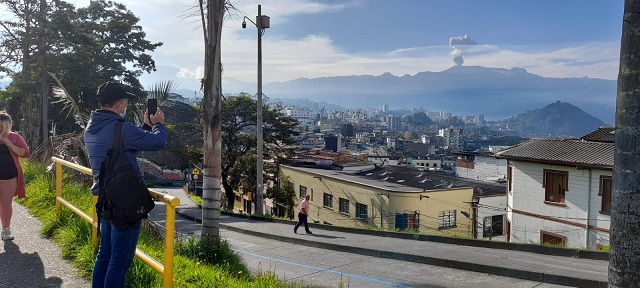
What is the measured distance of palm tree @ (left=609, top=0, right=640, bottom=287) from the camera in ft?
8.68

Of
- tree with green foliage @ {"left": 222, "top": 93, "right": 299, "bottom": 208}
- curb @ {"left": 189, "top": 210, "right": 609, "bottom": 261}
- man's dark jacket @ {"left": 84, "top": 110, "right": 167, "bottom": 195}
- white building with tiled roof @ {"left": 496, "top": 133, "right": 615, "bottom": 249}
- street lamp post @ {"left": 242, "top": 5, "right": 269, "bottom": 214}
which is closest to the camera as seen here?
man's dark jacket @ {"left": 84, "top": 110, "right": 167, "bottom": 195}

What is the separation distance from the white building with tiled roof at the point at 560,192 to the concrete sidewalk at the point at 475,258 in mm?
9442

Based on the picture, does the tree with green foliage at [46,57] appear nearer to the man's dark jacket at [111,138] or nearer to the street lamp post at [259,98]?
the street lamp post at [259,98]

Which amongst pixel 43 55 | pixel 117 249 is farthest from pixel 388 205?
pixel 117 249

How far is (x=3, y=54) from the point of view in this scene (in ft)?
91.1

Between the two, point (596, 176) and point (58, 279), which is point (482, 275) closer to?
point (58, 279)

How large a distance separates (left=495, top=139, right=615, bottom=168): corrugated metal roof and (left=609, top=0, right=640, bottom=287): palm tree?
17716mm

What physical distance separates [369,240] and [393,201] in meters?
12.5

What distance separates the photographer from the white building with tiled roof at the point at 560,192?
19.4 meters

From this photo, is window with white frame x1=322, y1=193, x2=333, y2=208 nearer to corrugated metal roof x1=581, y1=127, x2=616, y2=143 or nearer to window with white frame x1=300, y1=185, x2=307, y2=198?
window with white frame x1=300, y1=185, x2=307, y2=198

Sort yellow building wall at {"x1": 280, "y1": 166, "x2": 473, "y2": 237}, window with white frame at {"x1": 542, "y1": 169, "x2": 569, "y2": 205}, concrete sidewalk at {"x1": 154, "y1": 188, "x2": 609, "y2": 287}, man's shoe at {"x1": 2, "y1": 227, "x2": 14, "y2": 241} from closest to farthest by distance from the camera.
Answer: man's shoe at {"x1": 2, "y1": 227, "x2": 14, "y2": 241} < concrete sidewalk at {"x1": 154, "y1": 188, "x2": 609, "y2": 287} < window with white frame at {"x1": 542, "y1": 169, "x2": 569, "y2": 205} < yellow building wall at {"x1": 280, "y1": 166, "x2": 473, "y2": 237}

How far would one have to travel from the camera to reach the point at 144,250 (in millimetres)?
5117

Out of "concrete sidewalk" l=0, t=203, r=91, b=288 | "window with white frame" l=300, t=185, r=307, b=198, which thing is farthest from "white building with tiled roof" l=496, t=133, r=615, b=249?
"concrete sidewalk" l=0, t=203, r=91, b=288

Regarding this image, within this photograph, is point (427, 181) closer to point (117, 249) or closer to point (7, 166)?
point (7, 166)
